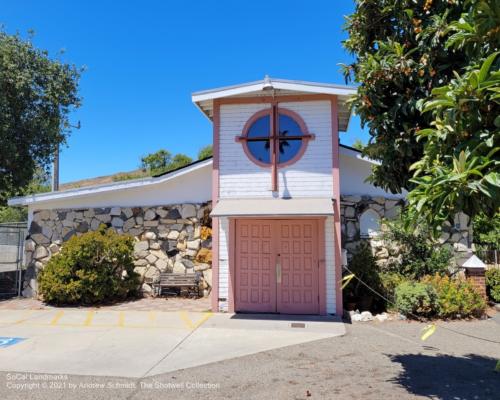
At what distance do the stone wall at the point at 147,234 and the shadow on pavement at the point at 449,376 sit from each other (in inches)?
271

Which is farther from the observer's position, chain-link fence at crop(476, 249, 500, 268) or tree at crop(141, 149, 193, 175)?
tree at crop(141, 149, 193, 175)

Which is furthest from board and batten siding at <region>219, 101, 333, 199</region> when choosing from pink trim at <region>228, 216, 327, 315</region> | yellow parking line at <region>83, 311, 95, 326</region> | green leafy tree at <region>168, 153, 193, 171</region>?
green leafy tree at <region>168, 153, 193, 171</region>

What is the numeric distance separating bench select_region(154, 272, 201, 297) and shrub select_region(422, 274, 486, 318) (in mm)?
6171

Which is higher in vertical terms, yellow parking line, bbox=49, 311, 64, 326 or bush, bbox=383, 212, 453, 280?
bush, bbox=383, 212, 453, 280

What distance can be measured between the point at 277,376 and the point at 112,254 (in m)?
7.06

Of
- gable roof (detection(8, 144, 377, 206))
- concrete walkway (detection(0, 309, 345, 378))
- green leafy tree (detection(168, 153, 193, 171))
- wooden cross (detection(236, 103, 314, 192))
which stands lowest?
concrete walkway (detection(0, 309, 345, 378))

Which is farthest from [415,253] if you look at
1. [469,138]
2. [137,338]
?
[469,138]

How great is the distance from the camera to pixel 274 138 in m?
10.5

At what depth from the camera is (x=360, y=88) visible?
5125mm

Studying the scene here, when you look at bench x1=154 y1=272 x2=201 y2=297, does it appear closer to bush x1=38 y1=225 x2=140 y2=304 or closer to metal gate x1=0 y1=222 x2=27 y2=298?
bush x1=38 y1=225 x2=140 y2=304

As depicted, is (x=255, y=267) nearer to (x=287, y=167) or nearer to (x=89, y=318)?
(x=287, y=167)

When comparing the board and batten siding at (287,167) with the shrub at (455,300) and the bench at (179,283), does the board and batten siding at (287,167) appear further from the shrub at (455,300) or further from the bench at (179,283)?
the shrub at (455,300)

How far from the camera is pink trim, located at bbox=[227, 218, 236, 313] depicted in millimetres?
10273

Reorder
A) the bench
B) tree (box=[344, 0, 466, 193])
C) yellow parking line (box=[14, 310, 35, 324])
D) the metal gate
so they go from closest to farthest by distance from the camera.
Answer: tree (box=[344, 0, 466, 193]), yellow parking line (box=[14, 310, 35, 324]), the bench, the metal gate
